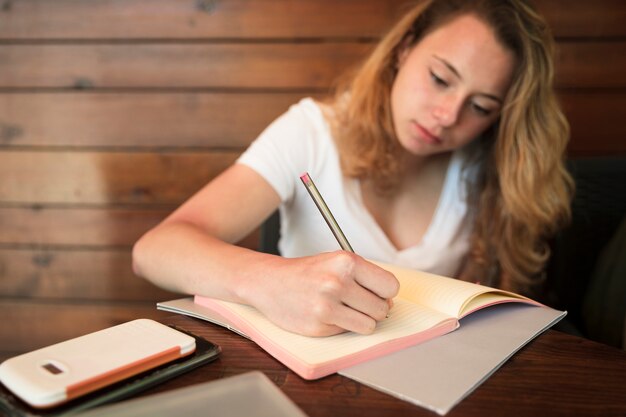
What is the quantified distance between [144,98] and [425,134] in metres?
0.82

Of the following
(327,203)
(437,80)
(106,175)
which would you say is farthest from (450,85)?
(106,175)

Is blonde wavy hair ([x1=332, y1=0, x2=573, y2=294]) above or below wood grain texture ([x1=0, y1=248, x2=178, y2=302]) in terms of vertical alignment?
above

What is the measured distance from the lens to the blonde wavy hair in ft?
3.60

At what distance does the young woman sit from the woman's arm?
3.2 inches

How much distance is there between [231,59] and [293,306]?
0.98m

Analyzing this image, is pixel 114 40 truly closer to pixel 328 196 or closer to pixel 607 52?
pixel 328 196

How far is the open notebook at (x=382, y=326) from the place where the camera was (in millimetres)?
543

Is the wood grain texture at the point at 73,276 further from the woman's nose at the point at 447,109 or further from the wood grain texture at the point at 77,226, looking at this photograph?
the woman's nose at the point at 447,109

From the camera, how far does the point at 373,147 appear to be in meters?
1.13

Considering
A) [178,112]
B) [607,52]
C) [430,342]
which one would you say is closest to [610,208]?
[607,52]

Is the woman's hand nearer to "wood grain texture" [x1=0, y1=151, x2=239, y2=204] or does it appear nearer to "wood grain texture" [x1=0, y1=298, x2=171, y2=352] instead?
"wood grain texture" [x1=0, y1=151, x2=239, y2=204]

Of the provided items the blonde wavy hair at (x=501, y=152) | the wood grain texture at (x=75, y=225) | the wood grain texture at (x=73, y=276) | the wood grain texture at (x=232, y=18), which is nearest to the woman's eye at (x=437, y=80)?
the blonde wavy hair at (x=501, y=152)

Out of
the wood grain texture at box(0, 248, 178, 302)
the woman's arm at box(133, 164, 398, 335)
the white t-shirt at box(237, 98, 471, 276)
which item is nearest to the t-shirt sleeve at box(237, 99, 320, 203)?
the white t-shirt at box(237, 98, 471, 276)

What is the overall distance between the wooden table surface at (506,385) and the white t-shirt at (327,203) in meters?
0.48
